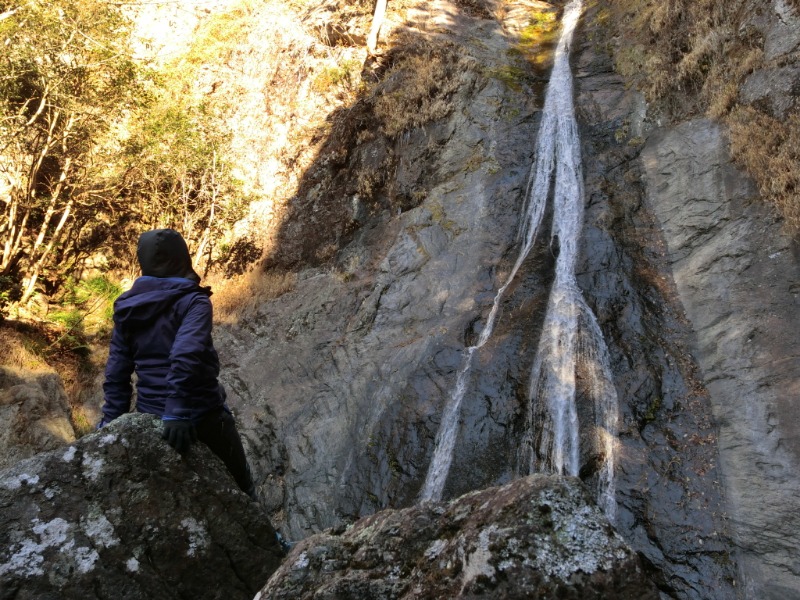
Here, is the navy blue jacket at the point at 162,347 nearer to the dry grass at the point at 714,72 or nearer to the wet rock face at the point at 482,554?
the wet rock face at the point at 482,554

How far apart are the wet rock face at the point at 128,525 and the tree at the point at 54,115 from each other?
10.6m

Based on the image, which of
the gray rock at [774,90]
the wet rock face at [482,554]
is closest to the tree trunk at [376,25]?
the gray rock at [774,90]

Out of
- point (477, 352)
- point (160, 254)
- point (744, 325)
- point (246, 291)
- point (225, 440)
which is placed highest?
point (160, 254)

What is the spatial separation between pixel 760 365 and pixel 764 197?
3.41 metres

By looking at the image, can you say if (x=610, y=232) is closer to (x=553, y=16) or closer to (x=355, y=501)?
(x=355, y=501)

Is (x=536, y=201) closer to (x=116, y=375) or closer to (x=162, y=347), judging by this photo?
(x=162, y=347)

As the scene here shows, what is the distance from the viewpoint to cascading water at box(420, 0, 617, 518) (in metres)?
8.20

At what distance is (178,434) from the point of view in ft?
11.3

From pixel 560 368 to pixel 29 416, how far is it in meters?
9.72

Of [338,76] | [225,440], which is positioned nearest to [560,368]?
[225,440]

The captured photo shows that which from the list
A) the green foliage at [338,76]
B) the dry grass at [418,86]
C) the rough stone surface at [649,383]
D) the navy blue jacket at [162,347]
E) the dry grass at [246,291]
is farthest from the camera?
the green foliage at [338,76]

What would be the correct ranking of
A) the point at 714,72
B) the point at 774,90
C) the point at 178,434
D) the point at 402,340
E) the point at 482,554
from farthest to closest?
the point at 714,72 → the point at 402,340 → the point at 774,90 → the point at 178,434 → the point at 482,554

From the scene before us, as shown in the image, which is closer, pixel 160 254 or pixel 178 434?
pixel 178 434

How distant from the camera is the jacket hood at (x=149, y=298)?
3865mm
